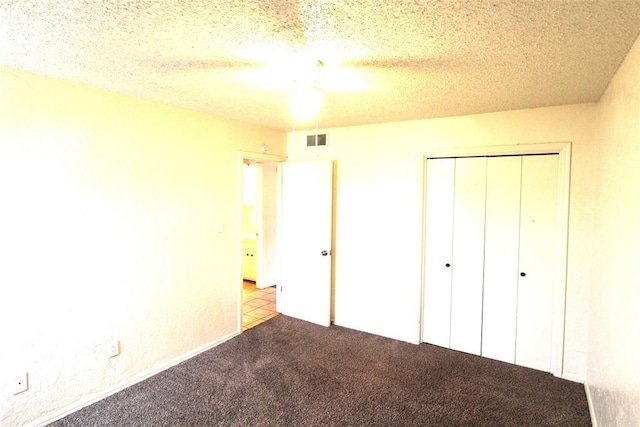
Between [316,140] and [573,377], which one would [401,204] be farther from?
[573,377]

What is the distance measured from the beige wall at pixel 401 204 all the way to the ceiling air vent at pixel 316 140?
7cm

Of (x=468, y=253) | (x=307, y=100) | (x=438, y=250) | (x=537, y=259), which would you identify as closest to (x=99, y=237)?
(x=307, y=100)

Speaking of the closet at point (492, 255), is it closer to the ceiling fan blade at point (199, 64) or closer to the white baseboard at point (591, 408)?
the white baseboard at point (591, 408)

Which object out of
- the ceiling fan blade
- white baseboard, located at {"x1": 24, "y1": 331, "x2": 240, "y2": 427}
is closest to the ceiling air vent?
the ceiling fan blade

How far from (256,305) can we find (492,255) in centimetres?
318

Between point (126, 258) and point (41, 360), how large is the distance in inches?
33.3

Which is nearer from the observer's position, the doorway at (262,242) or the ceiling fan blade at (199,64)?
the ceiling fan blade at (199,64)

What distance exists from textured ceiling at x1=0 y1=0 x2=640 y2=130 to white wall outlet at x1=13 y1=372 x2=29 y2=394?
201 cm

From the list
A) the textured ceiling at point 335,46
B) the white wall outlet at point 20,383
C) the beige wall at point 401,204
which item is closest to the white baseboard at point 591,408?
the beige wall at point 401,204

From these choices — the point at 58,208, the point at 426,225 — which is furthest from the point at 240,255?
the point at 426,225

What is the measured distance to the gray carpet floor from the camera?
2338 millimetres

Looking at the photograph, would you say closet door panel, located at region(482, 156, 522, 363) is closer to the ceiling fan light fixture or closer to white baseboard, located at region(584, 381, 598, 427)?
white baseboard, located at region(584, 381, 598, 427)

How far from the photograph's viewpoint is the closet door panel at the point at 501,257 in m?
3.11

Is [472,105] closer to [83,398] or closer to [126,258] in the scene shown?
[126,258]
